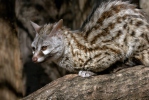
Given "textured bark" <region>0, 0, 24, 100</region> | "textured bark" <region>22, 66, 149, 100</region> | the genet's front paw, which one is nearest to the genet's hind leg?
"textured bark" <region>22, 66, 149, 100</region>

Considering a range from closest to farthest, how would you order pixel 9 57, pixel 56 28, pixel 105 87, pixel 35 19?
pixel 105 87
pixel 56 28
pixel 9 57
pixel 35 19

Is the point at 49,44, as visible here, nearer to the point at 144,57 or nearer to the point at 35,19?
the point at 144,57

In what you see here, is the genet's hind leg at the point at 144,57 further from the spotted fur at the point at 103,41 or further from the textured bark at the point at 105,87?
the textured bark at the point at 105,87

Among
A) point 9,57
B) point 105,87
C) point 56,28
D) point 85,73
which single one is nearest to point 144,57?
point 105,87

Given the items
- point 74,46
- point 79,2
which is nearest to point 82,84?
point 74,46

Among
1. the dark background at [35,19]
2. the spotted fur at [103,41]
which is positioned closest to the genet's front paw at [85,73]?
the spotted fur at [103,41]
